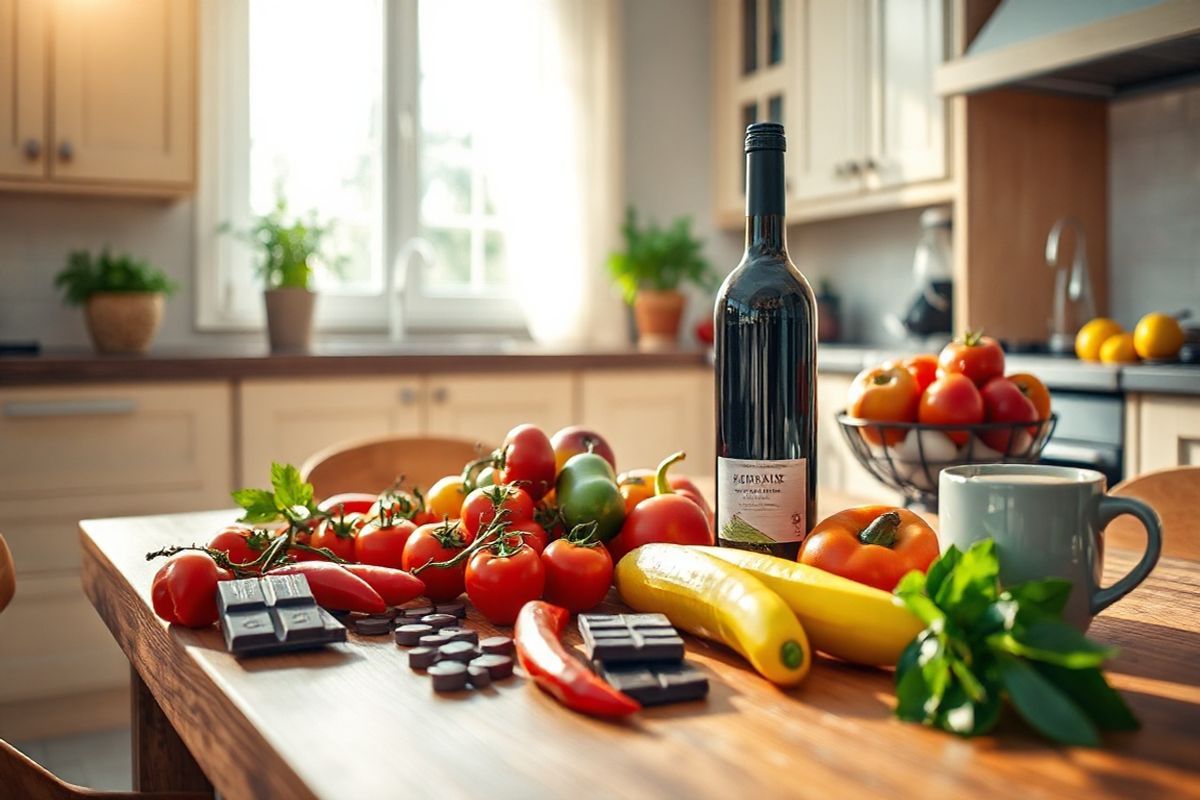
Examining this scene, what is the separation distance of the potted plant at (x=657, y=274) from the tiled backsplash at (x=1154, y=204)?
1283 millimetres

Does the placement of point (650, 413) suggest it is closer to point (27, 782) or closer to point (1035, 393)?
point (1035, 393)

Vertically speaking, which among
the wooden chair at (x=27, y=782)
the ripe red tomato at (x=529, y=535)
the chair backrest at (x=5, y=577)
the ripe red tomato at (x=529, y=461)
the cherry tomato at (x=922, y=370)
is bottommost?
the wooden chair at (x=27, y=782)

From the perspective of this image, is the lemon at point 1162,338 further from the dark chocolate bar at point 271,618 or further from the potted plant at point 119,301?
the potted plant at point 119,301

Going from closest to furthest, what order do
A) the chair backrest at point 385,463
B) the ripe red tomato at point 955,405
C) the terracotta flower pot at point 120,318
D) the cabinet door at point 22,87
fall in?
the ripe red tomato at point 955,405 < the chair backrest at point 385,463 < the cabinet door at point 22,87 < the terracotta flower pot at point 120,318

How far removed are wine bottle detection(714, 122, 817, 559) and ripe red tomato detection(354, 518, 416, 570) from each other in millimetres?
266

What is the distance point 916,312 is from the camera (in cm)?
326

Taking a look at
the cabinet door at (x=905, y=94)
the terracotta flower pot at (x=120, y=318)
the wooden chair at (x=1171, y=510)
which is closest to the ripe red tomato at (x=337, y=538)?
the wooden chair at (x=1171, y=510)

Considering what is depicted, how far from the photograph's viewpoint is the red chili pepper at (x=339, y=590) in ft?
2.67

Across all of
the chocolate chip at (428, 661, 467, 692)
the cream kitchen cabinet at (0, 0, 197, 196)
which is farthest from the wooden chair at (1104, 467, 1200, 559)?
the cream kitchen cabinet at (0, 0, 197, 196)

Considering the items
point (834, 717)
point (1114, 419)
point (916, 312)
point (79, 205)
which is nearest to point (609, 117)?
point (916, 312)

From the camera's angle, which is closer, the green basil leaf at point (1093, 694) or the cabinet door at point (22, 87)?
the green basil leaf at point (1093, 694)

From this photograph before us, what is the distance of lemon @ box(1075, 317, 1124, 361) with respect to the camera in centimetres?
241

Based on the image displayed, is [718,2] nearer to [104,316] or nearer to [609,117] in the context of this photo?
[609,117]

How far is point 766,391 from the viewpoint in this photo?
0.86 m
